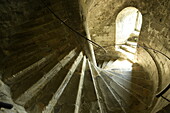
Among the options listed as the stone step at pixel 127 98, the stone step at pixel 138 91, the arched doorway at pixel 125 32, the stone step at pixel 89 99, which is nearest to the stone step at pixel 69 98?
the stone step at pixel 89 99

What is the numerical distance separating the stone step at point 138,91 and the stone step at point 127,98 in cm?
11

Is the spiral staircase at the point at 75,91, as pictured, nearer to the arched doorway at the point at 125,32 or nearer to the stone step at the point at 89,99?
the stone step at the point at 89,99

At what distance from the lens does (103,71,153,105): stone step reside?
2.54 meters

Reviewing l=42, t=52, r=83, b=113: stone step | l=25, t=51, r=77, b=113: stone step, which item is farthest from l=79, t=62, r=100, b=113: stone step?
l=25, t=51, r=77, b=113: stone step

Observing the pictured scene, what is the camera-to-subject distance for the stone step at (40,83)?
1656 mm

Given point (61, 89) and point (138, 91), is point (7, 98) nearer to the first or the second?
point (61, 89)

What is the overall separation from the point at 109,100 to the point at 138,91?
2.91ft

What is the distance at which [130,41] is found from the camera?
6117 millimetres

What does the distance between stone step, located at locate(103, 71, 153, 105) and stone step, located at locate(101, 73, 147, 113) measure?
111 mm

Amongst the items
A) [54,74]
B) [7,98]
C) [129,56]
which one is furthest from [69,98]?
[129,56]

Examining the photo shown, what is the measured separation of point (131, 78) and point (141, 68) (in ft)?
4.08

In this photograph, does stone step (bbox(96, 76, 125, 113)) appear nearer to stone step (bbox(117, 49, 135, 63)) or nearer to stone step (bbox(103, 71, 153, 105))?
stone step (bbox(103, 71, 153, 105))

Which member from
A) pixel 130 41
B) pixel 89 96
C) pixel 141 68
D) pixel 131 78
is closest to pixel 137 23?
pixel 130 41

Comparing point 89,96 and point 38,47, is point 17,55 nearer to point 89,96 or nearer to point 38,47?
point 38,47
